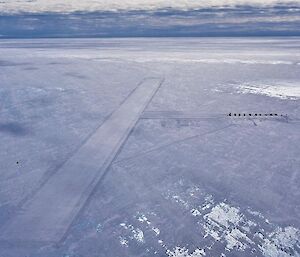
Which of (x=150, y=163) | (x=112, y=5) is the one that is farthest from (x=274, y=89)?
(x=112, y=5)

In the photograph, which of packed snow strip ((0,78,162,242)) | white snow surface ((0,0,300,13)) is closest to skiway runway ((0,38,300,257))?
packed snow strip ((0,78,162,242))

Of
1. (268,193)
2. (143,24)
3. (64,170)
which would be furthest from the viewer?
(143,24)

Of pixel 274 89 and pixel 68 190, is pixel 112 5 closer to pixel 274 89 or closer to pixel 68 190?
pixel 274 89

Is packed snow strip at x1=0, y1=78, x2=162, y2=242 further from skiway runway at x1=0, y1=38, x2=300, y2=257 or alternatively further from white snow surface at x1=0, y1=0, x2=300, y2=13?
white snow surface at x1=0, y1=0, x2=300, y2=13

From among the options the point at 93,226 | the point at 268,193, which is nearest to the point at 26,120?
the point at 93,226

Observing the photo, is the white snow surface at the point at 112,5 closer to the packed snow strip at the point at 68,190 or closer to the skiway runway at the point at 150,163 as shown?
the skiway runway at the point at 150,163

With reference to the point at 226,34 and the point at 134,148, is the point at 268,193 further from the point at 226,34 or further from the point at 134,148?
the point at 226,34
